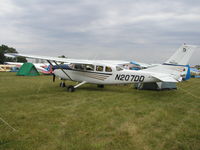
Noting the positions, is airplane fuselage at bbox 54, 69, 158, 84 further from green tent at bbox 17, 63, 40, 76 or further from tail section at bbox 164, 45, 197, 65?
green tent at bbox 17, 63, 40, 76

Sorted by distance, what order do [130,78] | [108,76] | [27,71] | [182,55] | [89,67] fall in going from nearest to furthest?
1. [182,55]
2. [130,78]
3. [108,76]
4. [89,67]
5. [27,71]


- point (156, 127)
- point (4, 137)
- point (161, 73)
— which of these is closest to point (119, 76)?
point (161, 73)

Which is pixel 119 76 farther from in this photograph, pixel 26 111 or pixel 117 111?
pixel 26 111

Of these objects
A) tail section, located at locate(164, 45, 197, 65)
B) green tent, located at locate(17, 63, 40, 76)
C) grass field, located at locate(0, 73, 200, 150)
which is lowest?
grass field, located at locate(0, 73, 200, 150)

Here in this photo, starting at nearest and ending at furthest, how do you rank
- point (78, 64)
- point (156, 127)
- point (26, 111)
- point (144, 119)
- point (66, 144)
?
1. point (66, 144)
2. point (156, 127)
3. point (144, 119)
4. point (26, 111)
5. point (78, 64)

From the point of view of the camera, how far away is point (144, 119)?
4.77m

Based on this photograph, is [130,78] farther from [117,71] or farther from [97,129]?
[97,129]

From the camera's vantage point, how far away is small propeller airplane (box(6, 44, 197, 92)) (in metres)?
8.98

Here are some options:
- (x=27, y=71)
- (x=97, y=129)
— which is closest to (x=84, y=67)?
(x=97, y=129)

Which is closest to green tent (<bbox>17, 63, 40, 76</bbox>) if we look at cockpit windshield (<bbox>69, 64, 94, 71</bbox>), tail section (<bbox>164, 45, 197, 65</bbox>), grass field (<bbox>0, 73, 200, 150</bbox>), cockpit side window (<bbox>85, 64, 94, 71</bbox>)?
cockpit windshield (<bbox>69, 64, 94, 71</bbox>)

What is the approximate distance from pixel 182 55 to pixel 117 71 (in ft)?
12.2

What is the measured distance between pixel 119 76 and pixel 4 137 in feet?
22.8

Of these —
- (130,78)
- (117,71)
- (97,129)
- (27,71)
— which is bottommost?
(97,129)

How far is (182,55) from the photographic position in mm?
9000
